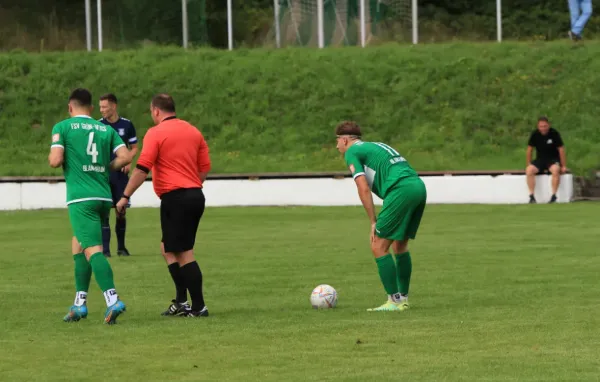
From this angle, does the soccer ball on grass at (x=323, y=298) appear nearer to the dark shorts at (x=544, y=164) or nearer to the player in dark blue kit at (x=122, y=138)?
the player in dark blue kit at (x=122, y=138)

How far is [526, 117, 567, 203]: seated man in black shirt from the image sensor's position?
2588 cm

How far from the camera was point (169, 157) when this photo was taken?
10625mm

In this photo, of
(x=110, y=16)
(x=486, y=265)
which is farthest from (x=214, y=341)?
(x=110, y=16)

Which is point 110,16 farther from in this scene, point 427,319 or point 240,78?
point 427,319

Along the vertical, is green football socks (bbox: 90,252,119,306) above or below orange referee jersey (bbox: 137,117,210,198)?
below

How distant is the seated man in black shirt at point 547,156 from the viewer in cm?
2588

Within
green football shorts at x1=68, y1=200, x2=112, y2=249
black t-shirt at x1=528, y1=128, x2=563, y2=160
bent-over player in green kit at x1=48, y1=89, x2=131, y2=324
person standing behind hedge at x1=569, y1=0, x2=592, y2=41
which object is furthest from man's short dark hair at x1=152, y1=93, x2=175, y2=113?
person standing behind hedge at x1=569, y1=0, x2=592, y2=41

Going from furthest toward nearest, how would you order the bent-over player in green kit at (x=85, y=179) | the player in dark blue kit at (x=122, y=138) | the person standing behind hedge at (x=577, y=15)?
the person standing behind hedge at (x=577, y=15)
the player in dark blue kit at (x=122, y=138)
the bent-over player in green kit at (x=85, y=179)

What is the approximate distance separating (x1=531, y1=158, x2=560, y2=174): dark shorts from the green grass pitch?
662 cm

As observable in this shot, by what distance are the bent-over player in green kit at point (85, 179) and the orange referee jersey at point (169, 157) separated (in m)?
0.22

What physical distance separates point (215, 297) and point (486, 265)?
373cm

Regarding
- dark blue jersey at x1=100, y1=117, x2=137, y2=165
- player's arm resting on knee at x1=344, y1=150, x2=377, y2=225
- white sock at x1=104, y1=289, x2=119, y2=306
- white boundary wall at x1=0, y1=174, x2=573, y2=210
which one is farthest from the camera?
white boundary wall at x1=0, y1=174, x2=573, y2=210

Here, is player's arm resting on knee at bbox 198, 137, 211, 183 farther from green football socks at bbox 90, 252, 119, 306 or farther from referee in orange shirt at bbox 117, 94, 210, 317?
green football socks at bbox 90, 252, 119, 306

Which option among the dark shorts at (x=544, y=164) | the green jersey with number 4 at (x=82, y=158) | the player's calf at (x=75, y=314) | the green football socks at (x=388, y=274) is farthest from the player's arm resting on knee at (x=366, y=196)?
→ the dark shorts at (x=544, y=164)
